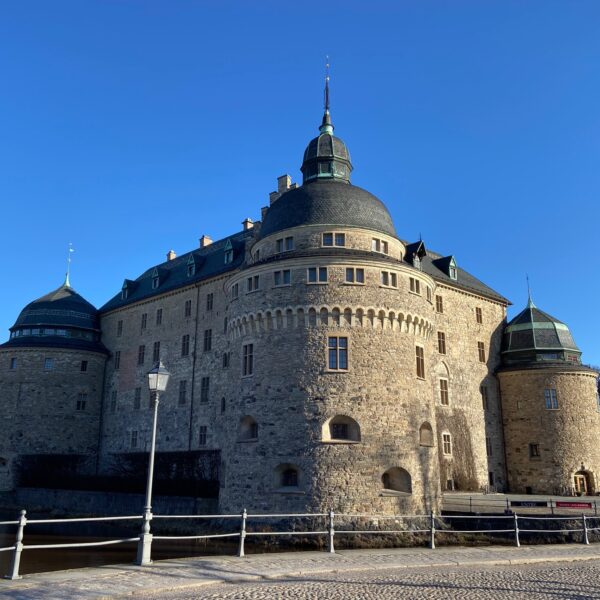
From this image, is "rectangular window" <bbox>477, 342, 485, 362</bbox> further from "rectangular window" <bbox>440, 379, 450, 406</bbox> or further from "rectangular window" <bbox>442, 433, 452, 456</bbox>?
"rectangular window" <bbox>442, 433, 452, 456</bbox>

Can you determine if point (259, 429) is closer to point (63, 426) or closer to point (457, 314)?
point (457, 314)

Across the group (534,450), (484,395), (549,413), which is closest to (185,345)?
(484,395)

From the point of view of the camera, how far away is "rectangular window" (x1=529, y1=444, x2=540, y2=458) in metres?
38.7

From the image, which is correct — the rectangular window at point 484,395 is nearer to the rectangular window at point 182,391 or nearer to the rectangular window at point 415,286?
the rectangular window at point 415,286

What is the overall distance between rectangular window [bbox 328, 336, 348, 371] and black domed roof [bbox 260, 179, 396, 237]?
214 inches

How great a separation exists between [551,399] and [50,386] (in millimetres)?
35521

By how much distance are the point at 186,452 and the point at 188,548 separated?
1135 centimetres

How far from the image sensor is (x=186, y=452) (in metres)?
35.9

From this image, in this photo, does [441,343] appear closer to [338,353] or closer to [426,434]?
[426,434]

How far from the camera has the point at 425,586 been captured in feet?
35.7

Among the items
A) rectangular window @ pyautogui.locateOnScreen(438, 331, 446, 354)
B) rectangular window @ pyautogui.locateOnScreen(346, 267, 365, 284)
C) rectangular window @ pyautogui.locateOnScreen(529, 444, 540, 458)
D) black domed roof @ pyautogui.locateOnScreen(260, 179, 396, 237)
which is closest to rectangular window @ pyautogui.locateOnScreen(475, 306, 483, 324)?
rectangular window @ pyautogui.locateOnScreen(438, 331, 446, 354)

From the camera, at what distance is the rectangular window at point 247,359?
26.9 meters

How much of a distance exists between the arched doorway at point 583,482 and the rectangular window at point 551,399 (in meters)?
4.17

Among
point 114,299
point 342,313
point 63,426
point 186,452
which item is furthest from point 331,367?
point 114,299
